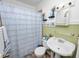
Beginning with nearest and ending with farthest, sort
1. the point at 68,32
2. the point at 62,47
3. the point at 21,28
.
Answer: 1. the point at 62,47
2. the point at 68,32
3. the point at 21,28

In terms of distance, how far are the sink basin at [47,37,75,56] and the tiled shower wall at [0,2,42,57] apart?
104 centimetres

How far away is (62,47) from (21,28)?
1377 millimetres

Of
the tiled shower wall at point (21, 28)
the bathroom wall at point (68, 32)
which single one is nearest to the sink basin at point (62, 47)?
the bathroom wall at point (68, 32)

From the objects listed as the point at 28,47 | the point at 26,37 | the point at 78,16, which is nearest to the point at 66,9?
the point at 78,16

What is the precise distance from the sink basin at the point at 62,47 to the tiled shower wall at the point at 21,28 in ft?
3.40

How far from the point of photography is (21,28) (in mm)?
2324

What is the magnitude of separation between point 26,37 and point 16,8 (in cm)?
99

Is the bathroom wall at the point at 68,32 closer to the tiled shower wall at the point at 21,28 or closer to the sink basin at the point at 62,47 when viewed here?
the sink basin at the point at 62,47

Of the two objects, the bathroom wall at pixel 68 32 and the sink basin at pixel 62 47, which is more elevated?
the bathroom wall at pixel 68 32

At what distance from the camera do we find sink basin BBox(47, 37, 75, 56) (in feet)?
4.39

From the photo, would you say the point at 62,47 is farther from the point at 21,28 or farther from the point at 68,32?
the point at 21,28

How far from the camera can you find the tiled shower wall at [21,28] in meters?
1.93

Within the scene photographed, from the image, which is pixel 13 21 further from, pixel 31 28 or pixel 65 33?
pixel 65 33

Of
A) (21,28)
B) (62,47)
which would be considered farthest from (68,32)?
(21,28)
